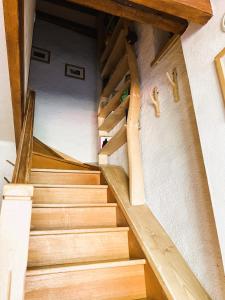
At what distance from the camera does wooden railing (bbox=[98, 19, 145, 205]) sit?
183 centimetres

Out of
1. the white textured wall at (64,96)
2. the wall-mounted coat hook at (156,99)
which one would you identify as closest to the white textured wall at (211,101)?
the wall-mounted coat hook at (156,99)

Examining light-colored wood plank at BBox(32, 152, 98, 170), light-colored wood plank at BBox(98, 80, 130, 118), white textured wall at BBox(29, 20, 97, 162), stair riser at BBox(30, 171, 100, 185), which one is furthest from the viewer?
white textured wall at BBox(29, 20, 97, 162)

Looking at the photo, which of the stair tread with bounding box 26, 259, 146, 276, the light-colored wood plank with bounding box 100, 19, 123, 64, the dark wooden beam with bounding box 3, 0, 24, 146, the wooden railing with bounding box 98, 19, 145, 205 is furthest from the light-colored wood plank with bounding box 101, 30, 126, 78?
the stair tread with bounding box 26, 259, 146, 276

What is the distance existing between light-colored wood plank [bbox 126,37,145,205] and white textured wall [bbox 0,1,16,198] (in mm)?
965

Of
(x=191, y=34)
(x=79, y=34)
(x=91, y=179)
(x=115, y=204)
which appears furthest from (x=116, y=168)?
(x=79, y=34)

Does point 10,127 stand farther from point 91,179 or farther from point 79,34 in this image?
point 79,34

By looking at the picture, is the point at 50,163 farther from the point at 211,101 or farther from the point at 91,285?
the point at 211,101

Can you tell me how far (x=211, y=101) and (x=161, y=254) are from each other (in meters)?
0.86

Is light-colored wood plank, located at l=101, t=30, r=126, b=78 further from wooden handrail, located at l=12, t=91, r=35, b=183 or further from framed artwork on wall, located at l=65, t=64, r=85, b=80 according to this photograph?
wooden handrail, located at l=12, t=91, r=35, b=183

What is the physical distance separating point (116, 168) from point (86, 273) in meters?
1.13

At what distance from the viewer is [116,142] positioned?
7.66ft

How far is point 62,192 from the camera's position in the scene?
199 centimetres

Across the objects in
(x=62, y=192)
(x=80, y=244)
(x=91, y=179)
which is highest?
(x=91, y=179)

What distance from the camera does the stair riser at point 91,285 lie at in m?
1.20
